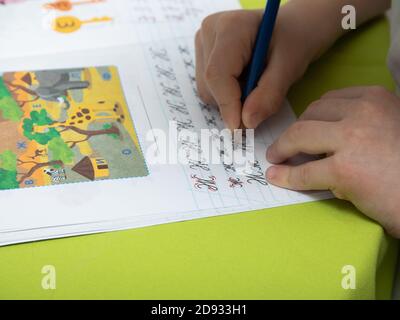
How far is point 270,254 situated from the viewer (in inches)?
19.2

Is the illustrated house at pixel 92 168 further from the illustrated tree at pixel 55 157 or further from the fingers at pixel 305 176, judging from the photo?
the fingers at pixel 305 176

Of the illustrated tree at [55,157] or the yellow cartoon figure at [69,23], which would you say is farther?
the yellow cartoon figure at [69,23]

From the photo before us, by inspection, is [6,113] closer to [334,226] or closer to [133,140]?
[133,140]

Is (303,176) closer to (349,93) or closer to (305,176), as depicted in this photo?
(305,176)

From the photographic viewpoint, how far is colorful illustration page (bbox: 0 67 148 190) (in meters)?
0.52

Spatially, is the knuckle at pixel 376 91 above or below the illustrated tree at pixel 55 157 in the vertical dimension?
above

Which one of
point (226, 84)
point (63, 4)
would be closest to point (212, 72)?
point (226, 84)

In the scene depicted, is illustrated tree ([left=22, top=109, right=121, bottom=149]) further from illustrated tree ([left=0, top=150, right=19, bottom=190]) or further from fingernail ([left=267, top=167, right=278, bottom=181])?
fingernail ([left=267, top=167, right=278, bottom=181])

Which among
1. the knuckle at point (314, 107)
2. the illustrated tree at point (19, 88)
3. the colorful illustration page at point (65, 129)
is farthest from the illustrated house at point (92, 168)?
the knuckle at point (314, 107)

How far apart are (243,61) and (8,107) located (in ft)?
0.78

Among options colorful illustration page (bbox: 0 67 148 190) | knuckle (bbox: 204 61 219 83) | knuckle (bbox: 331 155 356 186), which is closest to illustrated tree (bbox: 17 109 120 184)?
colorful illustration page (bbox: 0 67 148 190)

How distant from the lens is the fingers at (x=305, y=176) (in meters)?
0.52

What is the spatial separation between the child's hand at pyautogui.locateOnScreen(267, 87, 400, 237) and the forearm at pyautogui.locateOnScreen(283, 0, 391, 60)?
0.11 m

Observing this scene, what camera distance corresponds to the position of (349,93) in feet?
1.92
